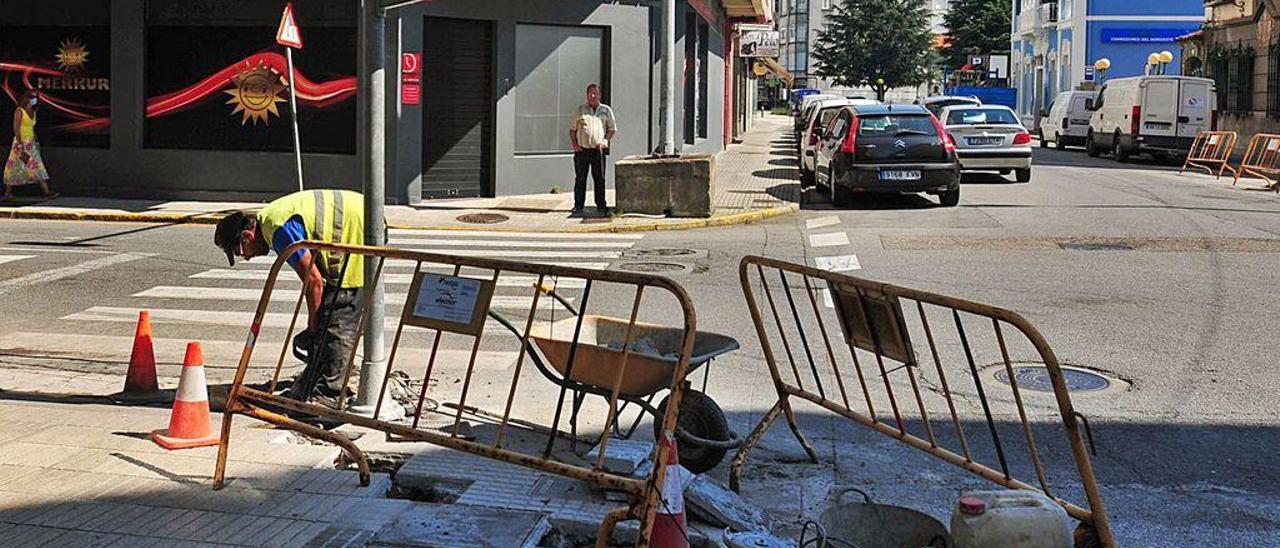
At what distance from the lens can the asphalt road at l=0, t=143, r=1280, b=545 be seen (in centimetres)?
651

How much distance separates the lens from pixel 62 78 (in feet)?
70.0

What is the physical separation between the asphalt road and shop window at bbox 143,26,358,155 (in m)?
3.50

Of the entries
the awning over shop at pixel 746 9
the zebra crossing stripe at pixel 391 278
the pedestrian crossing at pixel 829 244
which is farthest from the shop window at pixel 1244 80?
the zebra crossing stripe at pixel 391 278

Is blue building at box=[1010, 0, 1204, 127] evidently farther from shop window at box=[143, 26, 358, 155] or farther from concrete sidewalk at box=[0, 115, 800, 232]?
shop window at box=[143, 26, 358, 155]

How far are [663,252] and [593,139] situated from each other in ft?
13.1

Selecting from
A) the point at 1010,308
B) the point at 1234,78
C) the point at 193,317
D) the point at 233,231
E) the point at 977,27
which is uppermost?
the point at 977,27

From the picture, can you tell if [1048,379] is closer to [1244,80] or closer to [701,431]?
[701,431]

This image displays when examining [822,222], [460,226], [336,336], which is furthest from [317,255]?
[822,222]

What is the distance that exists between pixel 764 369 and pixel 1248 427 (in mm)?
3003

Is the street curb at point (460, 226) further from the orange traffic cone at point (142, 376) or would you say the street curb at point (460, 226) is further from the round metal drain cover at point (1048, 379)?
the orange traffic cone at point (142, 376)

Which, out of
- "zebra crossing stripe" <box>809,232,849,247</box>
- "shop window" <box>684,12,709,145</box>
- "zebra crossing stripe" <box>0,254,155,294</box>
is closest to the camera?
"zebra crossing stripe" <box>0,254,155,294</box>

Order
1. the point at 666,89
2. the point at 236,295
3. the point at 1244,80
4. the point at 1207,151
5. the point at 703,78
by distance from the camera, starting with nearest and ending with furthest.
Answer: the point at 236,295 < the point at 666,89 < the point at 1207,151 < the point at 703,78 < the point at 1244,80

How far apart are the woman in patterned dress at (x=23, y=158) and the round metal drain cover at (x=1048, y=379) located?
16331mm

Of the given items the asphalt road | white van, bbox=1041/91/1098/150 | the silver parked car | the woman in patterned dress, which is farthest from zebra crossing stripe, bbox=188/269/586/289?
white van, bbox=1041/91/1098/150
